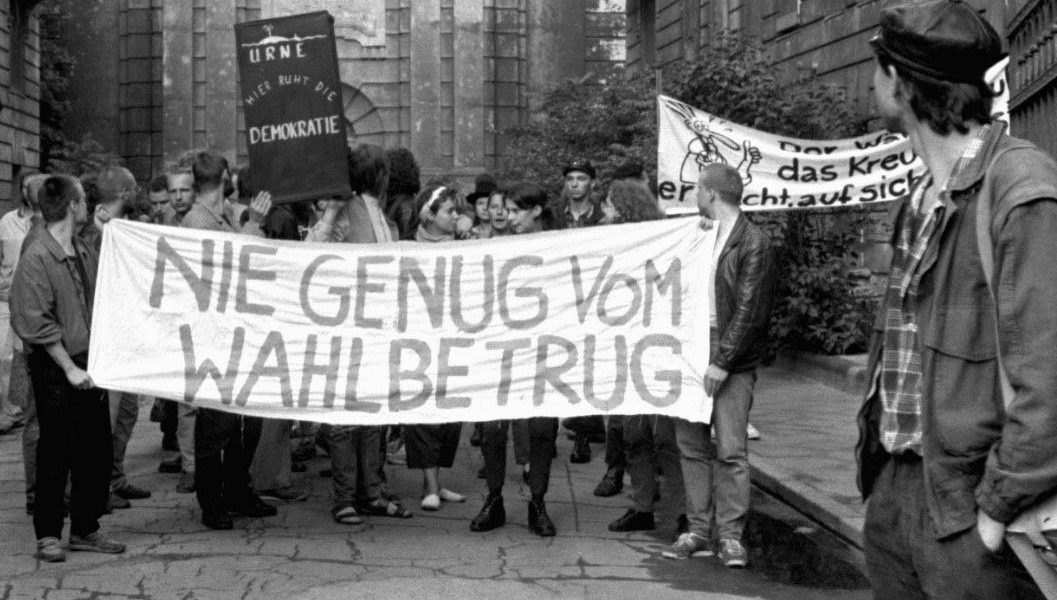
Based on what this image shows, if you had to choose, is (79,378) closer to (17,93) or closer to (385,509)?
(385,509)

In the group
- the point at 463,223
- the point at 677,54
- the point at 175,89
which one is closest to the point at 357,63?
the point at 175,89

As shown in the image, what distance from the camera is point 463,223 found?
11352mm

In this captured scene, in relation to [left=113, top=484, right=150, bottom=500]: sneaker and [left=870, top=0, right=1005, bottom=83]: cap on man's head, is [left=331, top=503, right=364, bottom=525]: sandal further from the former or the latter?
[left=870, top=0, right=1005, bottom=83]: cap on man's head

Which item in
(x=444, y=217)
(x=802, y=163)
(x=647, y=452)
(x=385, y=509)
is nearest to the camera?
(x=647, y=452)

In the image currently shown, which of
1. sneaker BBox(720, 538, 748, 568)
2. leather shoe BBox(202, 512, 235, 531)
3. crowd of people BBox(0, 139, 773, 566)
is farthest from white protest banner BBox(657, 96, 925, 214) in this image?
leather shoe BBox(202, 512, 235, 531)

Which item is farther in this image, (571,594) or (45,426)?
(45,426)

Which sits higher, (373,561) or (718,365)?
(718,365)

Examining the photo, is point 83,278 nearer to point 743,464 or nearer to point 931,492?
point 743,464

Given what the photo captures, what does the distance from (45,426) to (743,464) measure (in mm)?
3396

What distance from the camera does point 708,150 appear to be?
1108 centimetres

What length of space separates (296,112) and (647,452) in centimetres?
266

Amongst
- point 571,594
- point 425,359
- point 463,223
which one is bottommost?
point 571,594

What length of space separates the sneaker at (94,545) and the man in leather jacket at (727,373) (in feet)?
8.98

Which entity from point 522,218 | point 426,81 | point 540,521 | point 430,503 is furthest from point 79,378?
point 426,81
